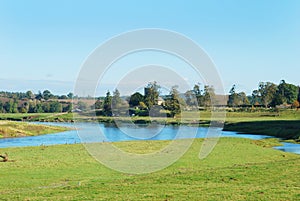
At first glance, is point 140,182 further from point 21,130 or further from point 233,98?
point 233,98

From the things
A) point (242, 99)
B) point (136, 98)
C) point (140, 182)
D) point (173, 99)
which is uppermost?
point (242, 99)

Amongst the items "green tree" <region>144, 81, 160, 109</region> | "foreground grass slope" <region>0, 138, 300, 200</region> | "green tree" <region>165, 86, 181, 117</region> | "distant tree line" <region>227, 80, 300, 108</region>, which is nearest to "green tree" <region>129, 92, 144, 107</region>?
"green tree" <region>144, 81, 160, 109</region>

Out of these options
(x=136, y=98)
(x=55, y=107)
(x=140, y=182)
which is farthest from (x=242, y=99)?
(x=140, y=182)

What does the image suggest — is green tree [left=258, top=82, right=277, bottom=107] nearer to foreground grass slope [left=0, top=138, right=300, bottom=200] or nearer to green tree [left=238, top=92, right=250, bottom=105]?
green tree [left=238, top=92, right=250, bottom=105]

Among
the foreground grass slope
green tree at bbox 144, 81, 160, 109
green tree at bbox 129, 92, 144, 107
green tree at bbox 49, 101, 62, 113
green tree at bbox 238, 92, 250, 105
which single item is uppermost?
green tree at bbox 238, 92, 250, 105

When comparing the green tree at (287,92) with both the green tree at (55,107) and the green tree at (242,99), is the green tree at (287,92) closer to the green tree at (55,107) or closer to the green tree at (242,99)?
the green tree at (242,99)

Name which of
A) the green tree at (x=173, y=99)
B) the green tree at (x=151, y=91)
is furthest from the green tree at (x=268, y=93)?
the green tree at (x=151, y=91)

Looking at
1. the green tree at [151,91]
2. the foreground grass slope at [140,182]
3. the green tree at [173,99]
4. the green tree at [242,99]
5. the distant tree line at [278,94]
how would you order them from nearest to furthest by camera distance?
the foreground grass slope at [140,182], the green tree at [151,91], the green tree at [173,99], the distant tree line at [278,94], the green tree at [242,99]

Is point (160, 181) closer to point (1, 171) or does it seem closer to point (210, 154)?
point (1, 171)

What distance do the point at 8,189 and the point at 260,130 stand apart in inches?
2628

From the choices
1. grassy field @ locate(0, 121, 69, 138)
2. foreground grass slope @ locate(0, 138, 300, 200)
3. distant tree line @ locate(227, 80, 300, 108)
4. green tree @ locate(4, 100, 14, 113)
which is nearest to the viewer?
foreground grass slope @ locate(0, 138, 300, 200)

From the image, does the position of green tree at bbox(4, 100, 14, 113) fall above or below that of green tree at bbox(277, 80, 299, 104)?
below

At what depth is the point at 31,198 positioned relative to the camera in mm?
14320

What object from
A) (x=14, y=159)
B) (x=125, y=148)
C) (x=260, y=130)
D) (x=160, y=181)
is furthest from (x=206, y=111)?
(x=160, y=181)
